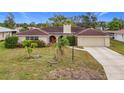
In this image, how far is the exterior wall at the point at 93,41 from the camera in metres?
19.8

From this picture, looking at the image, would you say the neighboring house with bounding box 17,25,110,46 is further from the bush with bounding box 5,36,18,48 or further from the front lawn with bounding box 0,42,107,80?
the front lawn with bounding box 0,42,107,80

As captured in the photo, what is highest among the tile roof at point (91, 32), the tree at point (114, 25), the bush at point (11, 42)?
the tree at point (114, 25)

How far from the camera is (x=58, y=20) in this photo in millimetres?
21453

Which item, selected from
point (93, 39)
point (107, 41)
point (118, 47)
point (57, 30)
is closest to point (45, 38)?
point (57, 30)

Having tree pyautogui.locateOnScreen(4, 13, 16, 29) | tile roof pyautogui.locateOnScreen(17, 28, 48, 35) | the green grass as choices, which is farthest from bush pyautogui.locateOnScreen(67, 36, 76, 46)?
tree pyautogui.locateOnScreen(4, 13, 16, 29)

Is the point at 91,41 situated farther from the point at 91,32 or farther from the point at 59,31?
the point at 59,31

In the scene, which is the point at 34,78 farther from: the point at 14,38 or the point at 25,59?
the point at 14,38

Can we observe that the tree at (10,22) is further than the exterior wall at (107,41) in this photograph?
Yes

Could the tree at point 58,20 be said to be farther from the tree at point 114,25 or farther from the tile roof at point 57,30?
the tree at point 114,25

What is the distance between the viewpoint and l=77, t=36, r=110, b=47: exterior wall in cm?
1977

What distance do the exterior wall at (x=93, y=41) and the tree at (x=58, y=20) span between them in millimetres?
2108

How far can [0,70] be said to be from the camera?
33.6 feet

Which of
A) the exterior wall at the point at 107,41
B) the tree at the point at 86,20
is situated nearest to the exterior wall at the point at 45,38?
the tree at the point at 86,20

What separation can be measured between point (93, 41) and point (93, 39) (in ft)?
0.49
